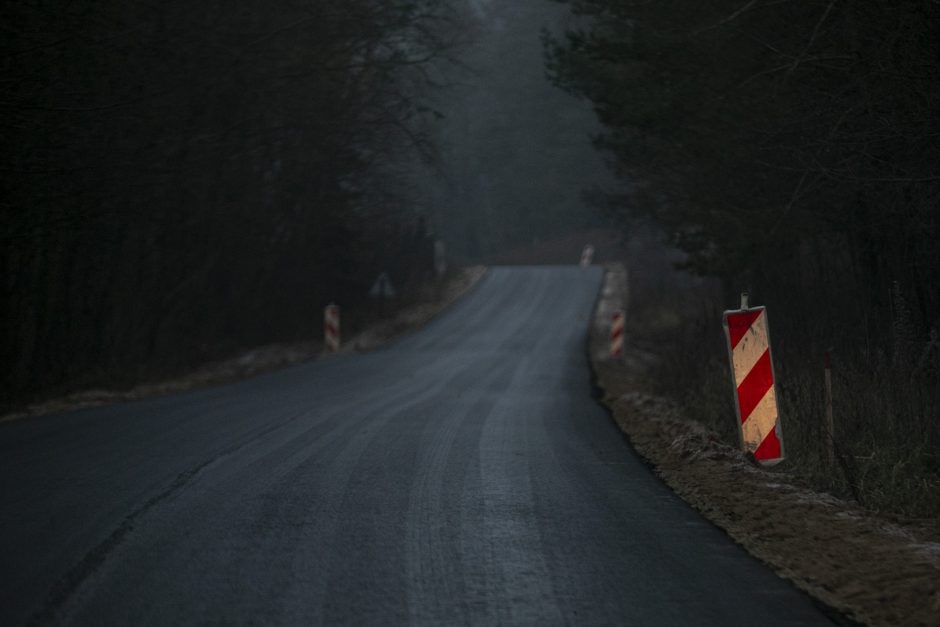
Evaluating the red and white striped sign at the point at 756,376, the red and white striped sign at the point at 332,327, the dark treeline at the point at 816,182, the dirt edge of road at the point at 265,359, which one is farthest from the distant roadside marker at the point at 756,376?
the red and white striped sign at the point at 332,327

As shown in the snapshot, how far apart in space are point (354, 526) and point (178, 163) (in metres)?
14.1

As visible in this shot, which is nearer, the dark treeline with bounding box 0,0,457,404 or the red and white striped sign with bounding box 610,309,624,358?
the dark treeline with bounding box 0,0,457,404

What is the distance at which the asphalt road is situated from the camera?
488cm

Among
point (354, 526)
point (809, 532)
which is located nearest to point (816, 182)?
point (809, 532)

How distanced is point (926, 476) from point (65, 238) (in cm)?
1381

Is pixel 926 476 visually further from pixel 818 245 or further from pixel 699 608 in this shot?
pixel 818 245

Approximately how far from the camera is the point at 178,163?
19.2 metres

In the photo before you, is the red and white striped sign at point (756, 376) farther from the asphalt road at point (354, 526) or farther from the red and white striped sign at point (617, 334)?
the red and white striped sign at point (617, 334)

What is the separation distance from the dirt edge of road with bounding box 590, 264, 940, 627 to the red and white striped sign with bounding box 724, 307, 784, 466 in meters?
0.22

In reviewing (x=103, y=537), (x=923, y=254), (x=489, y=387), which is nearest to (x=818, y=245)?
(x=923, y=254)

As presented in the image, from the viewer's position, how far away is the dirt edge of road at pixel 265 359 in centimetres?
1612

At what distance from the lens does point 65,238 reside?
17.1m

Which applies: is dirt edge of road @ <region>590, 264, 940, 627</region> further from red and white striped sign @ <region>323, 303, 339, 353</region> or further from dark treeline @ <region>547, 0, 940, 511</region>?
red and white striped sign @ <region>323, 303, 339, 353</region>

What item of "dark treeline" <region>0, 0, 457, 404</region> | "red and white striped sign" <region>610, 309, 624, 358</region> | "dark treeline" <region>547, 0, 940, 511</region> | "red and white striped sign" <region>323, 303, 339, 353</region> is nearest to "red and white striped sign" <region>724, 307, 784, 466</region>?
"dark treeline" <region>547, 0, 940, 511</region>
